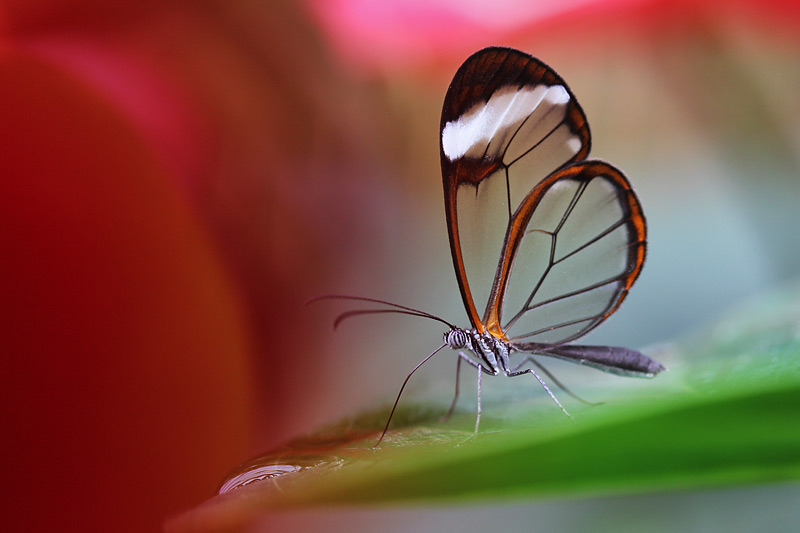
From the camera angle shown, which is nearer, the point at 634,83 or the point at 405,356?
the point at 405,356

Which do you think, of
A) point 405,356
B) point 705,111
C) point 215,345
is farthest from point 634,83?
point 215,345

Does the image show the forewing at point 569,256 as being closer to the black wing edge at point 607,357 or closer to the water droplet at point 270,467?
the black wing edge at point 607,357

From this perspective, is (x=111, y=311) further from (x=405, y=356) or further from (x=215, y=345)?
(x=405, y=356)

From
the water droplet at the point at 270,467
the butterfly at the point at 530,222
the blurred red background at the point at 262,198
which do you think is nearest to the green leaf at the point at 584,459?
the water droplet at the point at 270,467

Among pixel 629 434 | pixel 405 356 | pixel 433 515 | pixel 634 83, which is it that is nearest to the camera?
pixel 629 434

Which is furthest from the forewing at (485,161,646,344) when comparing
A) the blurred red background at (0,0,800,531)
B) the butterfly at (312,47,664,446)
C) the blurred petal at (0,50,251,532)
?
the blurred petal at (0,50,251,532)

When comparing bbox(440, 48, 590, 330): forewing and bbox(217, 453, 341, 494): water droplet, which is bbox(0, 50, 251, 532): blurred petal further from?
bbox(440, 48, 590, 330): forewing

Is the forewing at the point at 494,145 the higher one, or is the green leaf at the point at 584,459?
the forewing at the point at 494,145

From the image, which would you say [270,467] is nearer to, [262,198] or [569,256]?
[569,256]
